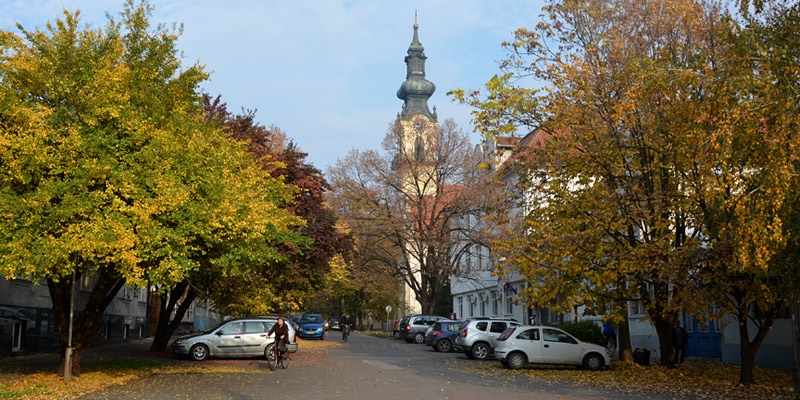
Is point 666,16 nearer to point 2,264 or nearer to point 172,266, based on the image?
point 172,266

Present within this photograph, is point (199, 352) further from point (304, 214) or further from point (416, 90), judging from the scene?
point (416, 90)

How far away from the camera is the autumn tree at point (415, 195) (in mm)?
49031

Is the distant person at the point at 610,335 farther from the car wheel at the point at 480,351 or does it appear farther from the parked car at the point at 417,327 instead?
the parked car at the point at 417,327

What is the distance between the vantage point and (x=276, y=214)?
2356 centimetres

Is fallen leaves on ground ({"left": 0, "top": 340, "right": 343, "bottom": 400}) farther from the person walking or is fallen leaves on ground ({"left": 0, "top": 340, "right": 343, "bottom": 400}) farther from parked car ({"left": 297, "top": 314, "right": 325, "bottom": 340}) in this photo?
parked car ({"left": 297, "top": 314, "right": 325, "bottom": 340})

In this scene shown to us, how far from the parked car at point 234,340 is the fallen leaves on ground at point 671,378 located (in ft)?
21.8

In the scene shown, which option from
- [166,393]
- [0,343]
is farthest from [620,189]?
[0,343]

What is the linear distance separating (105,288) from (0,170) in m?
4.42

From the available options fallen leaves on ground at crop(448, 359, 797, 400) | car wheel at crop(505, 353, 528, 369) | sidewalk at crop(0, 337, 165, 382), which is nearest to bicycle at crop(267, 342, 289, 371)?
sidewalk at crop(0, 337, 165, 382)

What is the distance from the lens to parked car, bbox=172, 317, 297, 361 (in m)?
26.9

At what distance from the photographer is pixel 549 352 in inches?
946

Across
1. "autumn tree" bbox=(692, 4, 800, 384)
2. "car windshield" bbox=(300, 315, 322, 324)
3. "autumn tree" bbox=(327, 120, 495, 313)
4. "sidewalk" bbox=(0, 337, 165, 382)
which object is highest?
"autumn tree" bbox=(327, 120, 495, 313)

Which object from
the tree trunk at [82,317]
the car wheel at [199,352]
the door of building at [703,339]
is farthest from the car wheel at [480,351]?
the tree trunk at [82,317]

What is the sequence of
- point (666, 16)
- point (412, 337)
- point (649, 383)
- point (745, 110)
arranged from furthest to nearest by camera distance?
point (412, 337)
point (666, 16)
point (649, 383)
point (745, 110)
